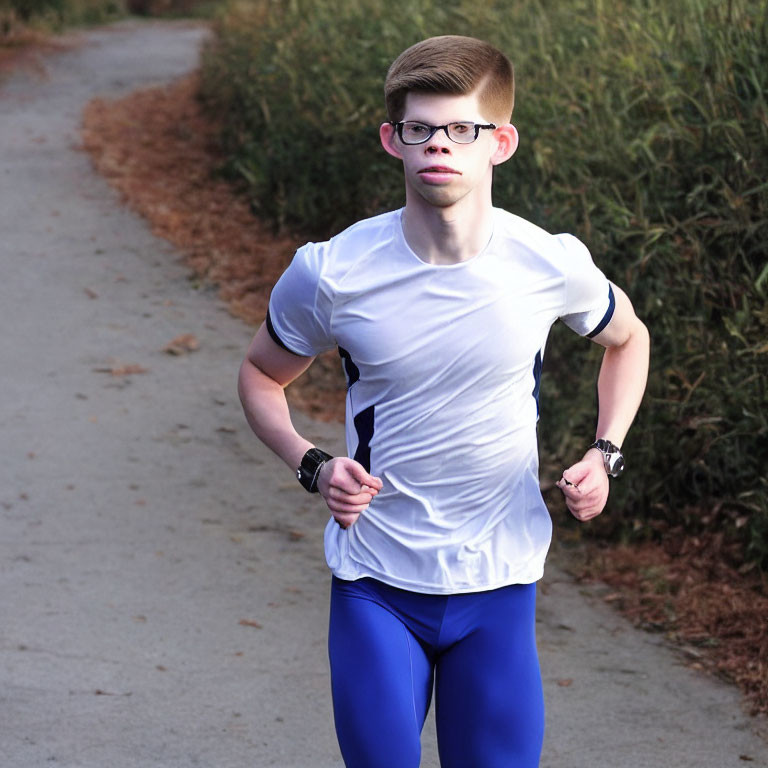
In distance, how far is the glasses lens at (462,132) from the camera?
257 centimetres

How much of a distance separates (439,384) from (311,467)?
30cm

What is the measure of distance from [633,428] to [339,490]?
3.48m

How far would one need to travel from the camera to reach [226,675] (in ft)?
16.4

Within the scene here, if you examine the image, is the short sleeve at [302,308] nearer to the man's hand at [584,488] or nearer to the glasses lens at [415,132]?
the glasses lens at [415,132]

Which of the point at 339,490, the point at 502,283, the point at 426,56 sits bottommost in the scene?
the point at 339,490

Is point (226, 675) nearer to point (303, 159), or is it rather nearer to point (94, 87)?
point (303, 159)

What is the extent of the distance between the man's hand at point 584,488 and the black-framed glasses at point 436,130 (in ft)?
2.19

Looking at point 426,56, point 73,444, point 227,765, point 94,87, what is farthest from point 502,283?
point 94,87

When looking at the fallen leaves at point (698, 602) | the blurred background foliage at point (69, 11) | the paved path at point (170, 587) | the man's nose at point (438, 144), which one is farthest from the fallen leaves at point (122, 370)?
the blurred background foliage at point (69, 11)

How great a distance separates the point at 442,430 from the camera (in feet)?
8.68

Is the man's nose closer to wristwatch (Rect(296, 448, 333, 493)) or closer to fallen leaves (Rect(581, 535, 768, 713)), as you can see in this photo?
wristwatch (Rect(296, 448, 333, 493))

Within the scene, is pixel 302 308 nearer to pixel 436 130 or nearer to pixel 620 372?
pixel 436 130

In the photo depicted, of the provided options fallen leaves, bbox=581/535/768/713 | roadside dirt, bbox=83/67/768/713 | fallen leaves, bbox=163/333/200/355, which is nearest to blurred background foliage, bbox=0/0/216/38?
roadside dirt, bbox=83/67/768/713

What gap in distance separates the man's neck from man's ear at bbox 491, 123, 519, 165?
0.11 metres
